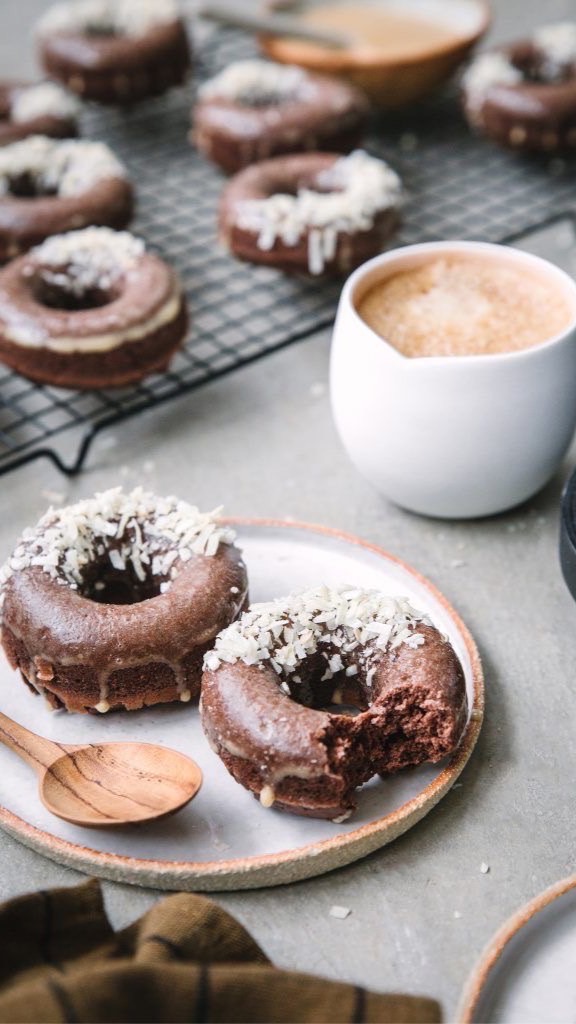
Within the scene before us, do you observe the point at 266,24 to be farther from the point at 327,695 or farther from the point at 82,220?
the point at 327,695

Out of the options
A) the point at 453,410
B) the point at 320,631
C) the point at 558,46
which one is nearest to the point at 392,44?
the point at 558,46

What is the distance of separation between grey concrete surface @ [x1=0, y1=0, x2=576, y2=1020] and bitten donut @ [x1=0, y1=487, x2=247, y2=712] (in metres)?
0.19

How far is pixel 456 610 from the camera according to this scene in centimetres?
139

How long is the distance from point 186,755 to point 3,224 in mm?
1162

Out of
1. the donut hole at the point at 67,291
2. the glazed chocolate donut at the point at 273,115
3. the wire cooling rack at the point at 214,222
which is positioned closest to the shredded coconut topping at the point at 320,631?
the wire cooling rack at the point at 214,222

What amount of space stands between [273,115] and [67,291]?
686mm

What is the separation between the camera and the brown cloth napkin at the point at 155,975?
822 mm

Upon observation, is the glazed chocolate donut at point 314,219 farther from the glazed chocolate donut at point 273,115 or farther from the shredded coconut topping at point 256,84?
the shredded coconut topping at point 256,84

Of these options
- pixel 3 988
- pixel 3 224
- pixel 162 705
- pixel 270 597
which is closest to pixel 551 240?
pixel 3 224

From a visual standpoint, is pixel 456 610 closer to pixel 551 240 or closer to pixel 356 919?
pixel 356 919

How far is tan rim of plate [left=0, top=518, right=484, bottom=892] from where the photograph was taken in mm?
1018

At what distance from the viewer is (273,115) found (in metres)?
2.20

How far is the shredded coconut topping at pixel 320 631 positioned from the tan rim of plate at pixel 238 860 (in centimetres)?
15

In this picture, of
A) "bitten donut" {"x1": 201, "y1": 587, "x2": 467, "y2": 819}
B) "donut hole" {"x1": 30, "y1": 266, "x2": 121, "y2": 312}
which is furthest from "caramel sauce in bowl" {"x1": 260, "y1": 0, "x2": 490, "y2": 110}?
"bitten donut" {"x1": 201, "y1": 587, "x2": 467, "y2": 819}
